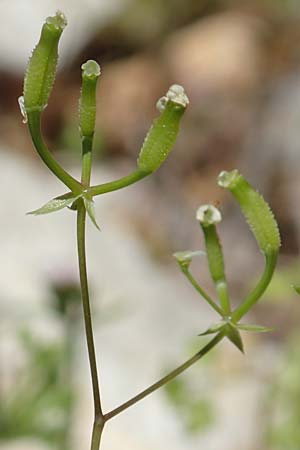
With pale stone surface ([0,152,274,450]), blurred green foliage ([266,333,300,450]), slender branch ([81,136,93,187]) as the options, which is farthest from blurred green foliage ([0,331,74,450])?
slender branch ([81,136,93,187])

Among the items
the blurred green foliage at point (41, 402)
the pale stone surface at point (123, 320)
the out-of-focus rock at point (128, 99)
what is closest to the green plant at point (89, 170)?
the blurred green foliage at point (41, 402)

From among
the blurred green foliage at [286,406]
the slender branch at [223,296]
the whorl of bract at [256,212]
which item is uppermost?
the whorl of bract at [256,212]

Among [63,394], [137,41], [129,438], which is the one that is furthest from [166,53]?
[63,394]

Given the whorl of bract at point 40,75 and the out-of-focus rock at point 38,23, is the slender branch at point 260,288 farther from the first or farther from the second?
the out-of-focus rock at point 38,23

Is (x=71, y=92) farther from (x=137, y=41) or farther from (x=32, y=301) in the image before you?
(x=32, y=301)

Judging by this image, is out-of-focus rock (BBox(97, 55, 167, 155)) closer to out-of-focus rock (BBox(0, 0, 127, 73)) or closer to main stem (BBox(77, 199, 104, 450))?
out-of-focus rock (BBox(0, 0, 127, 73))

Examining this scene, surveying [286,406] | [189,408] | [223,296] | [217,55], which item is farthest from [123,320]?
[217,55]

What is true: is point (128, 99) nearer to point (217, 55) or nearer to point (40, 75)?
point (217, 55)
